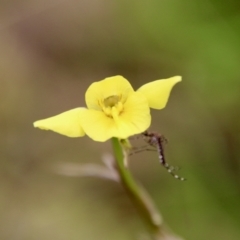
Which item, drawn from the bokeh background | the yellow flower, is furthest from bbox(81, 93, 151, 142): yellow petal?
the bokeh background

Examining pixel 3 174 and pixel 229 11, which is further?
pixel 3 174

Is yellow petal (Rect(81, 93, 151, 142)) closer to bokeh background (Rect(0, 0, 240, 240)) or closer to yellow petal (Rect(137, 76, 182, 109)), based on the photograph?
yellow petal (Rect(137, 76, 182, 109))

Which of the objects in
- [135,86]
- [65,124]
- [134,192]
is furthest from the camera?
[135,86]

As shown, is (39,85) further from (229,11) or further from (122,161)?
(122,161)

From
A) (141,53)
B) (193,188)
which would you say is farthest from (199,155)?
(141,53)

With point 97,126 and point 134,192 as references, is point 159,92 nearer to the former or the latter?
point 97,126

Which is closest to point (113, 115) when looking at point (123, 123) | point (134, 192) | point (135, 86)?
point (123, 123)
